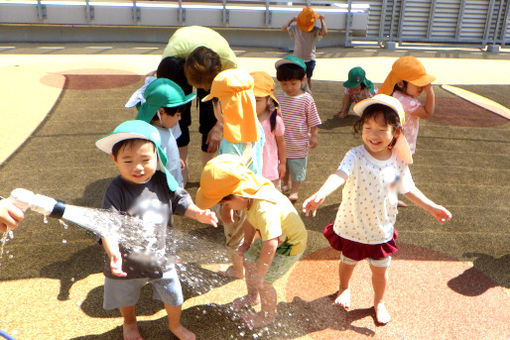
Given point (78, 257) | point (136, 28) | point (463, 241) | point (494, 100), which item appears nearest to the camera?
point (78, 257)

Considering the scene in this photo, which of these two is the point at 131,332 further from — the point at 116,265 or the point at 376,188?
the point at 376,188

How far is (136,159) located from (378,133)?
1.31 m

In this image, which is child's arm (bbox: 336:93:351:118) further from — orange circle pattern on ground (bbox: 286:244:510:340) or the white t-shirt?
the white t-shirt

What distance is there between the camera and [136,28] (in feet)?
42.2

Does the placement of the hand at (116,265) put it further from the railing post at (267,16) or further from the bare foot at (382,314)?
the railing post at (267,16)

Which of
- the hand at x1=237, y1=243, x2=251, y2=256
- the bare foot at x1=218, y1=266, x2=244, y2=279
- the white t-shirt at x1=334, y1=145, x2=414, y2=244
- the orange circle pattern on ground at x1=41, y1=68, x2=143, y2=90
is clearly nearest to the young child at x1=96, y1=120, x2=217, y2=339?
the hand at x1=237, y1=243, x2=251, y2=256

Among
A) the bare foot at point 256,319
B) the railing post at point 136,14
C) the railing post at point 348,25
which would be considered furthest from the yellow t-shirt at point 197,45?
the railing post at point 348,25

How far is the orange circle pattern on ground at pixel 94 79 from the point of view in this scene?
7840mm

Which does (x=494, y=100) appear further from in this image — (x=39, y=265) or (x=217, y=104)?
(x=39, y=265)

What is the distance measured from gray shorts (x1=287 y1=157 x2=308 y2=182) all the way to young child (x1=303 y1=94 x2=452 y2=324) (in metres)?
1.34

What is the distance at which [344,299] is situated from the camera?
9.93ft

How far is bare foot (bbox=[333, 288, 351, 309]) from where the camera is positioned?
300 cm

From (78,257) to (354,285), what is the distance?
197cm

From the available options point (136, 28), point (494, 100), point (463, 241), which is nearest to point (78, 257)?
point (463, 241)
